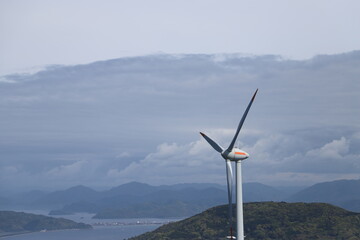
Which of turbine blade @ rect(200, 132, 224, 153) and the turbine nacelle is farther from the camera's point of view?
turbine blade @ rect(200, 132, 224, 153)

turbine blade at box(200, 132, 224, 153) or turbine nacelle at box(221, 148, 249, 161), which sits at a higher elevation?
turbine blade at box(200, 132, 224, 153)

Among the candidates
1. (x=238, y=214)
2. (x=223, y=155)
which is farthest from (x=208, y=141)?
(x=238, y=214)

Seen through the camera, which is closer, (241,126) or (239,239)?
(241,126)

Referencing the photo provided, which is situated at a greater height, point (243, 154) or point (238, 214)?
point (243, 154)

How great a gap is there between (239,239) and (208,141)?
32060mm

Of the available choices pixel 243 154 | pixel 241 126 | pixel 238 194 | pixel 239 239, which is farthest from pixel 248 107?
pixel 239 239

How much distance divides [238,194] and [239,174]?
5.99 metres

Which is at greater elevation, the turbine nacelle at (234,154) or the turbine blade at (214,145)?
the turbine blade at (214,145)

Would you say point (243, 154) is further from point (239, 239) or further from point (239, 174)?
point (239, 239)

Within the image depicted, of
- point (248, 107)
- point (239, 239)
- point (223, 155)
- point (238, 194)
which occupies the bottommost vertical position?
point (239, 239)

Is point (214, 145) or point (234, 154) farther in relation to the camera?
point (214, 145)

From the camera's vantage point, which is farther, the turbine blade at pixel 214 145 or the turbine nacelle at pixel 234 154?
the turbine blade at pixel 214 145

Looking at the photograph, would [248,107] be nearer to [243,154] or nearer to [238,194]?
[243,154]

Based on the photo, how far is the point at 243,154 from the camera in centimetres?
16362
